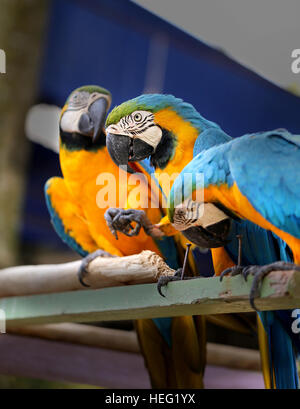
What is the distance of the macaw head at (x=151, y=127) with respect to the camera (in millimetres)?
A: 1330

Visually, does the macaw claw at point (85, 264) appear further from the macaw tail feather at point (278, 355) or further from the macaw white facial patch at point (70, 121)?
the macaw tail feather at point (278, 355)

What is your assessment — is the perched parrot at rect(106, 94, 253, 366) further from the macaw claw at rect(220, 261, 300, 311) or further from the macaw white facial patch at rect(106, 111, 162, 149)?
the macaw claw at rect(220, 261, 300, 311)

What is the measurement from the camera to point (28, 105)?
9.81 feet

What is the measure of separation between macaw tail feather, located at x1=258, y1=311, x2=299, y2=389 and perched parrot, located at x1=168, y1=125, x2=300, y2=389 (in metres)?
0.02

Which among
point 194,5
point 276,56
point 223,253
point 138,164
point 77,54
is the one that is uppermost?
point 77,54

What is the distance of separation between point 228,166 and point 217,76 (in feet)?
1.35

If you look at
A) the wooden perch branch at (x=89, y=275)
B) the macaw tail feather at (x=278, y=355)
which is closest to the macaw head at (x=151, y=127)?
the wooden perch branch at (x=89, y=275)

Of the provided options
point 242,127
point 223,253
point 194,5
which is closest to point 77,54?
point 194,5

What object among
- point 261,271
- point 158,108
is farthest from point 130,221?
point 261,271

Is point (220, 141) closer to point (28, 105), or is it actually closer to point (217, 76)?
point (217, 76)

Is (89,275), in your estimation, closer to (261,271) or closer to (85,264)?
(85,264)

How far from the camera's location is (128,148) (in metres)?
1.35

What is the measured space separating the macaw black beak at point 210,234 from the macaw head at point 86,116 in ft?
1.63

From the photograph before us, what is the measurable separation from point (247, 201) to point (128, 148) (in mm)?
346
